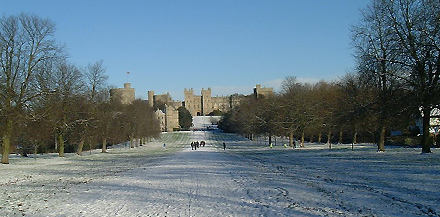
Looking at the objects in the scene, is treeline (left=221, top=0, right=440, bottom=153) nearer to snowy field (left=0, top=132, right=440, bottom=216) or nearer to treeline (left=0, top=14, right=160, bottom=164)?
snowy field (left=0, top=132, right=440, bottom=216)

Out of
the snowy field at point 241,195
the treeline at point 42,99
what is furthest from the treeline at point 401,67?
the treeline at point 42,99

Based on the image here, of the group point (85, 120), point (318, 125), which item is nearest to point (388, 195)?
point (85, 120)

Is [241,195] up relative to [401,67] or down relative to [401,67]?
down

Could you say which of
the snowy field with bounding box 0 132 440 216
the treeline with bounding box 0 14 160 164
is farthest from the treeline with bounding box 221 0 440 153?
the treeline with bounding box 0 14 160 164

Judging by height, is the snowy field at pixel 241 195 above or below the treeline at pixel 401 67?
below

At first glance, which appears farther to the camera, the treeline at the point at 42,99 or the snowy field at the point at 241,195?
the treeline at the point at 42,99

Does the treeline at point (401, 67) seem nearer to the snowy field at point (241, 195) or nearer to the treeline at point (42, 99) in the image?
the snowy field at point (241, 195)

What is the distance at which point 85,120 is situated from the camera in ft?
147

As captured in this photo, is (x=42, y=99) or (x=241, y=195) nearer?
(x=241, y=195)

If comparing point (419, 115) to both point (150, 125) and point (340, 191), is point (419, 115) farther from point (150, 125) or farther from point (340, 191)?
point (150, 125)

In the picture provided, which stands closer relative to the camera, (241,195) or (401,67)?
(241,195)

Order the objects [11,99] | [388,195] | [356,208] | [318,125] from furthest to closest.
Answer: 1. [318,125]
2. [11,99]
3. [388,195]
4. [356,208]

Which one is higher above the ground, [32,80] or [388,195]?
[32,80]

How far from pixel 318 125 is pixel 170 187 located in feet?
138
